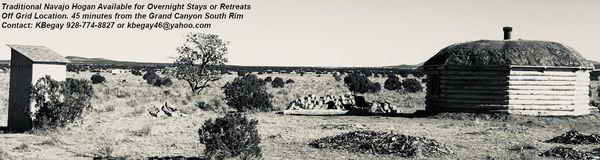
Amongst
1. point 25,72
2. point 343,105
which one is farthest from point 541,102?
point 25,72

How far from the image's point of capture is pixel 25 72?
60.3 feet

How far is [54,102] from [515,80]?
1724 cm

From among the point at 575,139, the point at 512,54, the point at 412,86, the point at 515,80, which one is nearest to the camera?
the point at 575,139

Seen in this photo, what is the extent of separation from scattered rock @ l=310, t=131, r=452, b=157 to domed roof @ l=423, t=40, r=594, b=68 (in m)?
10.3

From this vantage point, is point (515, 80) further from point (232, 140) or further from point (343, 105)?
point (232, 140)

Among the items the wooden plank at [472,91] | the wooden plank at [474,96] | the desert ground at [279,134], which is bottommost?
the desert ground at [279,134]

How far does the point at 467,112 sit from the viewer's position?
25.8 m

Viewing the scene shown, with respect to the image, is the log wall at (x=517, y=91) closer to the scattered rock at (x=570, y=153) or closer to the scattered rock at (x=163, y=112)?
the scattered rock at (x=570, y=153)

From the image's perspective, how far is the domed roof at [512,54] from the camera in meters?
25.2

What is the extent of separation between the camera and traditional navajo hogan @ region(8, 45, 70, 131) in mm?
18134

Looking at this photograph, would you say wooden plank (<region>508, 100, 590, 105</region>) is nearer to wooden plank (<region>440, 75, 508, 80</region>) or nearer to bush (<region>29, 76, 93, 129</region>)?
wooden plank (<region>440, 75, 508, 80</region>)

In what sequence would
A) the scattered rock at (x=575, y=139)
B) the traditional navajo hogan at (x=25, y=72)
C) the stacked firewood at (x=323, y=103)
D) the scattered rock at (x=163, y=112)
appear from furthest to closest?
1. the stacked firewood at (x=323, y=103)
2. the scattered rock at (x=163, y=112)
3. the traditional navajo hogan at (x=25, y=72)
4. the scattered rock at (x=575, y=139)

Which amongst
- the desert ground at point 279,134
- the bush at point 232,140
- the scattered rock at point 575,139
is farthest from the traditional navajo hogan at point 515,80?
the bush at point 232,140

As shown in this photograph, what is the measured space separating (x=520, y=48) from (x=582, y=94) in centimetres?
329
